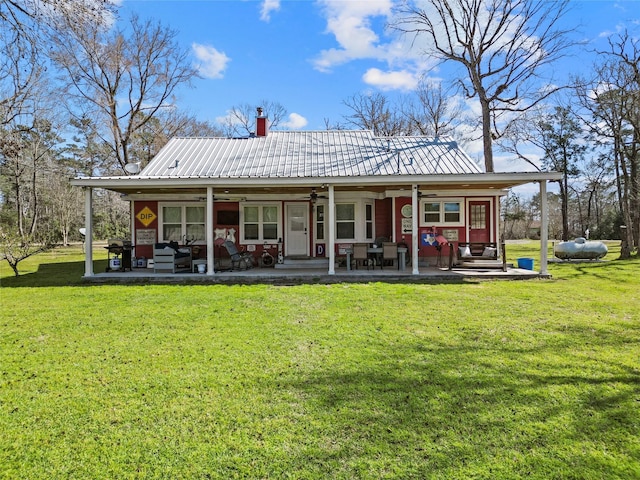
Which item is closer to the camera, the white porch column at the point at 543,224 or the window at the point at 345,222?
the white porch column at the point at 543,224

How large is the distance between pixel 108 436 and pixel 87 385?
3.57ft

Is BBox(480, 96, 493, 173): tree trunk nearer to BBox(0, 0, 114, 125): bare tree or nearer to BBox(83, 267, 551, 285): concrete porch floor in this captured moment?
BBox(83, 267, 551, 285): concrete porch floor

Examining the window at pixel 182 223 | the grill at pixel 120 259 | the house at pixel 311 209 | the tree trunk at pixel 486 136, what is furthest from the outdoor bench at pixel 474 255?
the grill at pixel 120 259

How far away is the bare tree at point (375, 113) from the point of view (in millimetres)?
30797

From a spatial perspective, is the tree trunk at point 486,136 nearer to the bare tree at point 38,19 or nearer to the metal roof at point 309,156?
the metal roof at point 309,156

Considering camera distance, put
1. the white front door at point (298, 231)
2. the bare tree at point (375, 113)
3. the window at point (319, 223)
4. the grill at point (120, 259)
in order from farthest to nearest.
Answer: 1. the bare tree at point (375, 113)
2. the white front door at point (298, 231)
3. the window at point (319, 223)
4. the grill at point (120, 259)

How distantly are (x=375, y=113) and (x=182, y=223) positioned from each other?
22853 mm

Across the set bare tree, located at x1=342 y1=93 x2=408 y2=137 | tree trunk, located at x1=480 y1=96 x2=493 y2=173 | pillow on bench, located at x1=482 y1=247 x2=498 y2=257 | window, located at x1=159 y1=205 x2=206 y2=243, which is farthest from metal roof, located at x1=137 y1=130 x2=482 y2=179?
bare tree, located at x1=342 y1=93 x2=408 y2=137

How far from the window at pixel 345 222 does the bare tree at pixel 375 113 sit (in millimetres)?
19961

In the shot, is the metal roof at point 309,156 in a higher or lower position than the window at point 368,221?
higher

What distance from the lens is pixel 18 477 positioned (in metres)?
2.35

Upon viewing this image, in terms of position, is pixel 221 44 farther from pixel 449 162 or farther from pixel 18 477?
pixel 18 477

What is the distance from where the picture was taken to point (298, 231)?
13062mm

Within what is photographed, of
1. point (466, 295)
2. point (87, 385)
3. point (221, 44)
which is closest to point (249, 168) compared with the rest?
point (221, 44)
